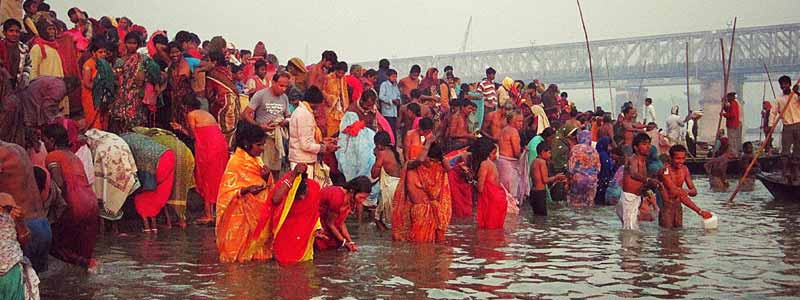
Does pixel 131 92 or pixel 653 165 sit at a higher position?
pixel 131 92

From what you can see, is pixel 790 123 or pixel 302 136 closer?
pixel 302 136

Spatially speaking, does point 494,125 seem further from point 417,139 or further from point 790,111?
point 790,111

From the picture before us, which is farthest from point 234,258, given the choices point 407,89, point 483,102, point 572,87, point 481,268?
point 572,87

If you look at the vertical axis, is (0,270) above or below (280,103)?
below

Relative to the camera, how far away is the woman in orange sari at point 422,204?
35.6 feet

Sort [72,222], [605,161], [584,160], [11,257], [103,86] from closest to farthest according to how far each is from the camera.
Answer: [11,257] → [72,222] → [103,86] → [584,160] → [605,161]

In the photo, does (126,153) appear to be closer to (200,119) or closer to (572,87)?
(200,119)

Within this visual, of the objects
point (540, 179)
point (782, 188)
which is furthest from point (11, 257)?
point (782, 188)

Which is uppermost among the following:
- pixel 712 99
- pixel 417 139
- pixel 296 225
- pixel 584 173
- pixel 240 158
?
pixel 712 99

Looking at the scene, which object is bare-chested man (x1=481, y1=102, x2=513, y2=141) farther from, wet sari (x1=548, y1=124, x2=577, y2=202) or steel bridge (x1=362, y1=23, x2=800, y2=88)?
steel bridge (x1=362, y1=23, x2=800, y2=88)

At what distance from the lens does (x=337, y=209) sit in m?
9.78

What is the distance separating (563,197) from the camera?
1688cm

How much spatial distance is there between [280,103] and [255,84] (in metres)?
3.67

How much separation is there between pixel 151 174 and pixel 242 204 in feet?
8.43
